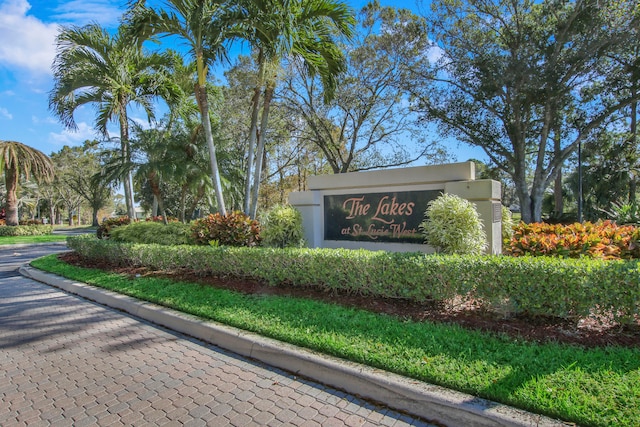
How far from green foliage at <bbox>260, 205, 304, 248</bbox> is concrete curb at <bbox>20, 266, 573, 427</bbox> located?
2.61 meters

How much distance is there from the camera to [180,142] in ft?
47.3

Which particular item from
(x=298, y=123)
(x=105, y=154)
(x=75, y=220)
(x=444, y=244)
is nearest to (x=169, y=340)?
(x=444, y=244)

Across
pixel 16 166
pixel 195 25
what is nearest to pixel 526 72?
A: pixel 195 25

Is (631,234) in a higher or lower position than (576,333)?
higher

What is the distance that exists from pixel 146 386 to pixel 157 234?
6.31 metres

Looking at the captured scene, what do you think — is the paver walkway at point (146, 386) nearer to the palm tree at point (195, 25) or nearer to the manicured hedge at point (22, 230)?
the palm tree at point (195, 25)

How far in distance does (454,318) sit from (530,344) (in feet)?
2.93

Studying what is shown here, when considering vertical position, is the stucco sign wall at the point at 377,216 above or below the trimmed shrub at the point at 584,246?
above

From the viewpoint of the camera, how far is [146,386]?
337 centimetres

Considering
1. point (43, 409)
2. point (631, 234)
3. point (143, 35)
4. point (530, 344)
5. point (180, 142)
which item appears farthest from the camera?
point (180, 142)

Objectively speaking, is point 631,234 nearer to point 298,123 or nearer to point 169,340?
point 169,340

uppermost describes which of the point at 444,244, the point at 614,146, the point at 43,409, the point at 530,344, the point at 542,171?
the point at 614,146

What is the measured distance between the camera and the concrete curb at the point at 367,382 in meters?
2.56

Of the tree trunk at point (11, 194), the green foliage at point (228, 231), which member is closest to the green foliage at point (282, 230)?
the green foliage at point (228, 231)
